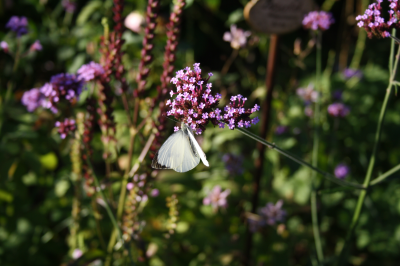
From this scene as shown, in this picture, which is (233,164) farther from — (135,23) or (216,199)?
(135,23)

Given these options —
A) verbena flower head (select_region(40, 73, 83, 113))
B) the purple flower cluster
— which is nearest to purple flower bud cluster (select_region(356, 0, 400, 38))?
A: the purple flower cluster

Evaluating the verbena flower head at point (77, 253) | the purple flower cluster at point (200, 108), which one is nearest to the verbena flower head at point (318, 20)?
the purple flower cluster at point (200, 108)

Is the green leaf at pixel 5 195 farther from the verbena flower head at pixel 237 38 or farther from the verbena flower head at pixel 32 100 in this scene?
the verbena flower head at pixel 237 38

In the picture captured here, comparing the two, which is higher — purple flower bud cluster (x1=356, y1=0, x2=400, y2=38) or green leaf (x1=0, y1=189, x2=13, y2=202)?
purple flower bud cluster (x1=356, y1=0, x2=400, y2=38)

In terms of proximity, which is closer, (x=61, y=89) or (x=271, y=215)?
(x=61, y=89)

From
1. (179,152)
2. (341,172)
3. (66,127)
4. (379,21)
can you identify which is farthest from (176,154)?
(341,172)

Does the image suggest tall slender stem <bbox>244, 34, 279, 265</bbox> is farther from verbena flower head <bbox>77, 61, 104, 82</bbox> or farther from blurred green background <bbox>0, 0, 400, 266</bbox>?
verbena flower head <bbox>77, 61, 104, 82</bbox>
